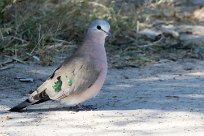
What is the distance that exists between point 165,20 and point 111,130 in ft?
17.6

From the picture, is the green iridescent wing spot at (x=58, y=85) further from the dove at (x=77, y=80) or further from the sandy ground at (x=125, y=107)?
the sandy ground at (x=125, y=107)

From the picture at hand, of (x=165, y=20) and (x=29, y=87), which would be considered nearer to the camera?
(x=29, y=87)

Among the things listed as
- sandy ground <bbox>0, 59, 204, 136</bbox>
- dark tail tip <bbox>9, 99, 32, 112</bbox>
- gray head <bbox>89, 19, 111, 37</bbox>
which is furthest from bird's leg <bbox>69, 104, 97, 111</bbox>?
gray head <bbox>89, 19, 111, 37</bbox>

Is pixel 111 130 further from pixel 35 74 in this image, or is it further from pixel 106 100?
pixel 35 74

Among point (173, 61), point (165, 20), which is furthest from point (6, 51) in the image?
point (165, 20)

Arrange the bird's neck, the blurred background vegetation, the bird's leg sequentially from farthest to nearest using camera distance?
the blurred background vegetation < the bird's leg < the bird's neck

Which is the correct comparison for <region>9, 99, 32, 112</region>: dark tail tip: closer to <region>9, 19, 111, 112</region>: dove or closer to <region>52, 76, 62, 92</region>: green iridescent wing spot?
<region>9, 19, 111, 112</region>: dove

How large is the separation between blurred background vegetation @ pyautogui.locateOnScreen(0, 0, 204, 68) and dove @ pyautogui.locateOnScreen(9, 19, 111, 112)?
2055 millimetres

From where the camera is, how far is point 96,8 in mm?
9711

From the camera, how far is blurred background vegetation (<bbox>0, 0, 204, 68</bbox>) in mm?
8422

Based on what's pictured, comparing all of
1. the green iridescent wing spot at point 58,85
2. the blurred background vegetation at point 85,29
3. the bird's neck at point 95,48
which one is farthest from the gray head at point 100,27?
the blurred background vegetation at point 85,29

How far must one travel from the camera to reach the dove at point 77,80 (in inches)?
233

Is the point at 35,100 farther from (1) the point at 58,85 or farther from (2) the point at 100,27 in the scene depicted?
(2) the point at 100,27

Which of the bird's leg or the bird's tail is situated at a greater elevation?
the bird's tail
